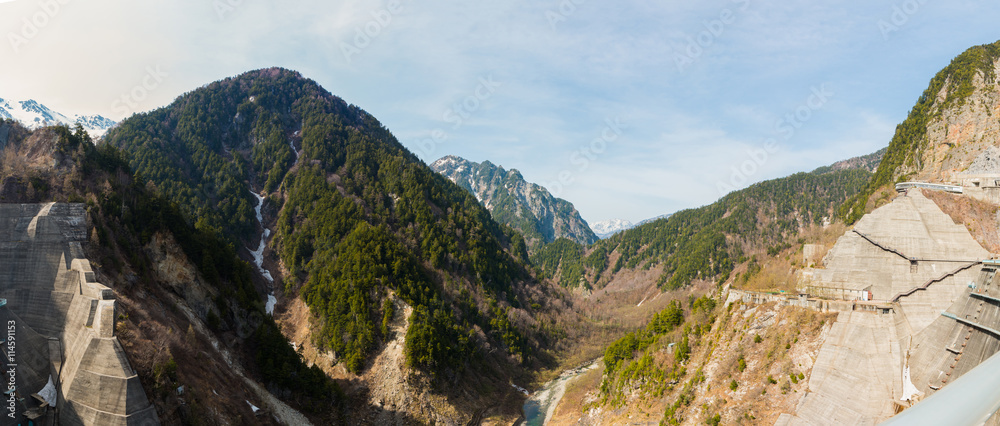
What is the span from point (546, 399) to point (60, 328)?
226ft

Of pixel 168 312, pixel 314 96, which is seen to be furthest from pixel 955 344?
pixel 314 96

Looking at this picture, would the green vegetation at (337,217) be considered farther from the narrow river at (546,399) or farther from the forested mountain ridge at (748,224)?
the forested mountain ridge at (748,224)

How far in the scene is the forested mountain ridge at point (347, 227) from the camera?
240 feet

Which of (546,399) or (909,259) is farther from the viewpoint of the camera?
(546,399)

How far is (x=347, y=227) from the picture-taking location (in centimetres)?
8988

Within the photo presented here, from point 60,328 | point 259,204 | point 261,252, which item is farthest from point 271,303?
point 60,328

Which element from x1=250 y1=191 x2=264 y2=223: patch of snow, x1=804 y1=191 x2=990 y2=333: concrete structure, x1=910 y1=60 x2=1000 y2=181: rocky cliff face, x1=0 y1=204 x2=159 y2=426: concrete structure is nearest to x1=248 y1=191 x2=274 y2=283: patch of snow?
x1=250 y1=191 x2=264 y2=223: patch of snow

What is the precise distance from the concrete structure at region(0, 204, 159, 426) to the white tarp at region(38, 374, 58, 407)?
0.23 m

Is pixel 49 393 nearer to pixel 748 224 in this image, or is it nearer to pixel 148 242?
pixel 148 242

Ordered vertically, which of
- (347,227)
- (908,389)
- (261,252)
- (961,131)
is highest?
(961,131)

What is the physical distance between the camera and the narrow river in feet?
237

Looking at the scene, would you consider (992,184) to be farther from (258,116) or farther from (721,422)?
(258,116)

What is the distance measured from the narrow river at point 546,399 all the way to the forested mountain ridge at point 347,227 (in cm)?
608

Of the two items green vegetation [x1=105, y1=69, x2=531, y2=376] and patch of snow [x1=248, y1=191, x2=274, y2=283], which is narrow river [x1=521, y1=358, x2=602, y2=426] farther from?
patch of snow [x1=248, y1=191, x2=274, y2=283]
